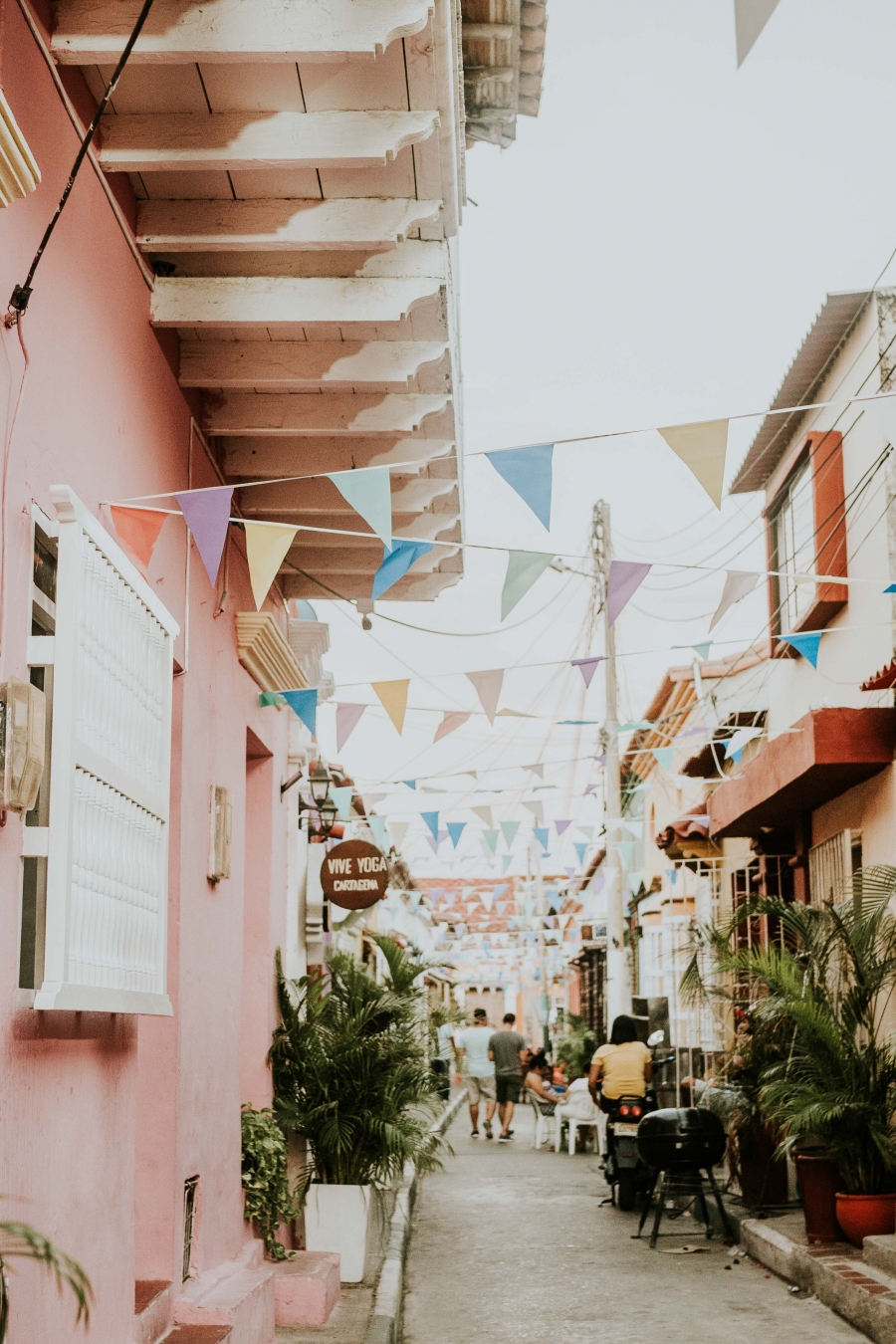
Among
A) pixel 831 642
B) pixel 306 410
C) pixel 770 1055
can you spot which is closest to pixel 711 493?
pixel 306 410

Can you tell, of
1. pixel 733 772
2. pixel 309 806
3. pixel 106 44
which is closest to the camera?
pixel 106 44

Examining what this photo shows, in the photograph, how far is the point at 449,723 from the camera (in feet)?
37.1

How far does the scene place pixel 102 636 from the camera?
165 inches

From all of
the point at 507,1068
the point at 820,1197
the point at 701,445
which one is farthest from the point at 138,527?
the point at 507,1068

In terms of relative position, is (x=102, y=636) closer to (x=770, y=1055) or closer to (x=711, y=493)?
(x=711, y=493)

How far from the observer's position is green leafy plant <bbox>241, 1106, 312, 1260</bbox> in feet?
26.0

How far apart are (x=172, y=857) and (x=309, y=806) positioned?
849 centimetres

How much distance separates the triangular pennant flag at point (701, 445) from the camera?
547 cm

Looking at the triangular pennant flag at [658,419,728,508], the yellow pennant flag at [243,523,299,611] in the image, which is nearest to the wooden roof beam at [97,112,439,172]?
the triangular pennant flag at [658,419,728,508]

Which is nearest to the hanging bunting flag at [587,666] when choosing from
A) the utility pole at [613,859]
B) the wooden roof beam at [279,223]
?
the wooden roof beam at [279,223]

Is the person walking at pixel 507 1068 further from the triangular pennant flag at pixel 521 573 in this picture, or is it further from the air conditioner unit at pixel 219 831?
the triangular pennant flag at pixel 521 573

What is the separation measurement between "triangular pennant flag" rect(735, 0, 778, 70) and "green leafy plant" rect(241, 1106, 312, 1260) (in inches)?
264

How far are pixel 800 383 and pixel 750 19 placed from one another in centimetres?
1125

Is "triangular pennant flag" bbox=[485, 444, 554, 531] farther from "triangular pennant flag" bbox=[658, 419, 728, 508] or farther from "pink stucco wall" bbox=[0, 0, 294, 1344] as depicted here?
"pink stucco wall" bbox=[0, 0, 294, 1344]
